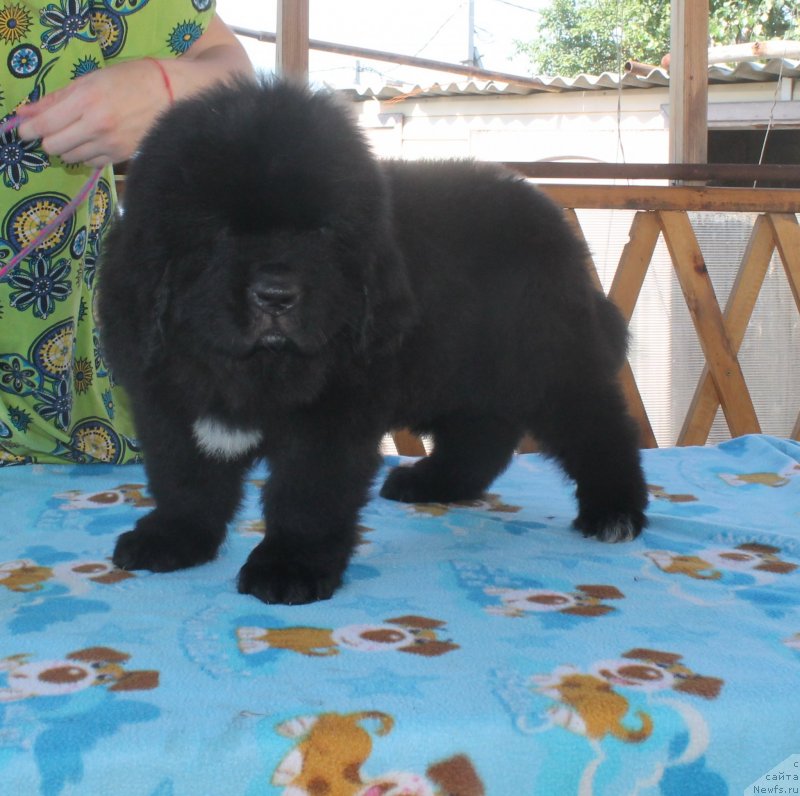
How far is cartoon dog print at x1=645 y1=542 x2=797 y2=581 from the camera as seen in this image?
5.49 feet

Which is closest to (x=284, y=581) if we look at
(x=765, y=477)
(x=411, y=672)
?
(x=411, y=672)

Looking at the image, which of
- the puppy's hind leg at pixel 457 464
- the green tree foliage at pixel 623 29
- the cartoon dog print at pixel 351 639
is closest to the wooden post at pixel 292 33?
the puppy's hind leg at pixel 457 464

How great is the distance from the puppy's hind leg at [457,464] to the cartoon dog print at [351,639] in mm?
881

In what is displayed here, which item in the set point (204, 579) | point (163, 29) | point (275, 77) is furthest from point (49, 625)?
point (163, 29)

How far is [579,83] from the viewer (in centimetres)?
773

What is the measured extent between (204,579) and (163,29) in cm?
121

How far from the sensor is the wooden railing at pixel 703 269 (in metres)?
3.38

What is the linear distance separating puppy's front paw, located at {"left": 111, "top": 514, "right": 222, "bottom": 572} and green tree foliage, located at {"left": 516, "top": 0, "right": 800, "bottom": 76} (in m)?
6.91

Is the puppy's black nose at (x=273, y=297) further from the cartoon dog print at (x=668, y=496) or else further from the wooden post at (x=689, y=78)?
the wooden post at (x=689, y=78)

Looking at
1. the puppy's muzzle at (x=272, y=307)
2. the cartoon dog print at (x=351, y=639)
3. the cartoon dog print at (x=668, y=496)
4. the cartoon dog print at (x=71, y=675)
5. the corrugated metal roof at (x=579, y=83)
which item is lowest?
the cartoon dog print at (x=668, y=496)

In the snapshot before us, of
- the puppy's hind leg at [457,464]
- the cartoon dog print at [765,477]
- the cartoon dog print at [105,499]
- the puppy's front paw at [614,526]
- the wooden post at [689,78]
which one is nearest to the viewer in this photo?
the puppy's front paw at [614,526]

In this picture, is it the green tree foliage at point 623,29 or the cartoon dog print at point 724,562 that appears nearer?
the cartoon dog print at point 724,562

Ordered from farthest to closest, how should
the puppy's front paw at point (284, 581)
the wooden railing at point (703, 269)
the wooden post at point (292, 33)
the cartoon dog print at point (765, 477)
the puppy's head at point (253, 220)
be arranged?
the wooden railing at point (703, 269) → the wooden post at point (292, 33) → the cartoon dog print at point (765, 477) → the puppy's front paw at point (284, 581) → the puppy's head at point (253, 220)

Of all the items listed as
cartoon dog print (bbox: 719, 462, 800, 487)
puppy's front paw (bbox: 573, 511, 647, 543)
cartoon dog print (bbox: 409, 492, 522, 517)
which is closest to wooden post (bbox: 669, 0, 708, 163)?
cartoon dog print (bbox: 719, 462, 800, 487)
